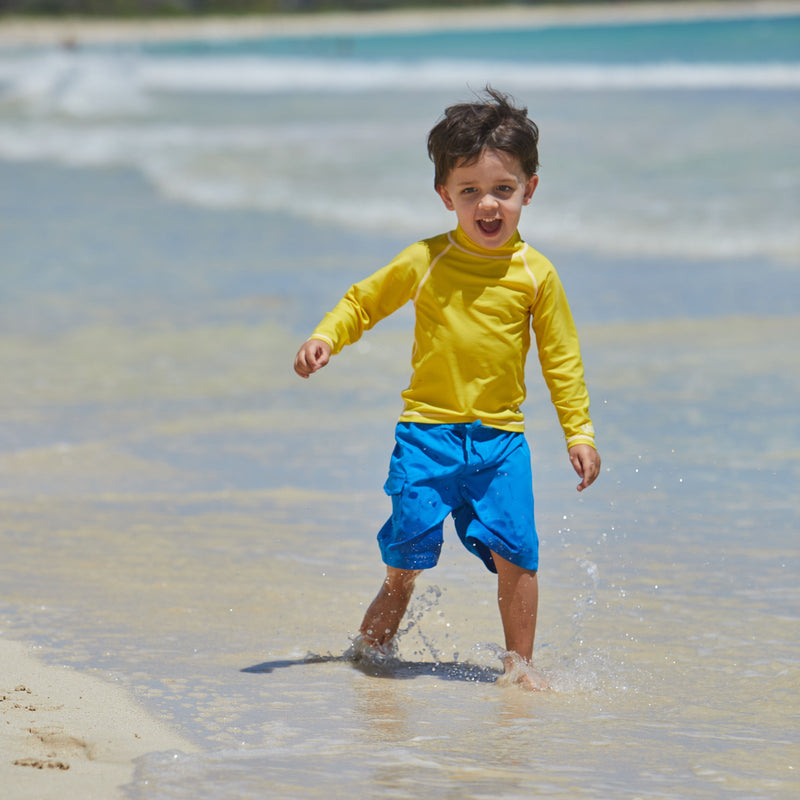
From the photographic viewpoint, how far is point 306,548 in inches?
168

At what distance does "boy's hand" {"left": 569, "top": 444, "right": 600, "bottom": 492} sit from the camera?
313 centimetres

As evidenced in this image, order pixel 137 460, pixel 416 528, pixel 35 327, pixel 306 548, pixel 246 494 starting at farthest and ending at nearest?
pixel 35 327 → pixel 137 460 → pixel 246 494 → pixel 306 548 → pixel 416 528

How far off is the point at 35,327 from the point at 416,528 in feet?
17.6

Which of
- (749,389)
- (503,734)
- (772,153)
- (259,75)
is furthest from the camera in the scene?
(259,75)

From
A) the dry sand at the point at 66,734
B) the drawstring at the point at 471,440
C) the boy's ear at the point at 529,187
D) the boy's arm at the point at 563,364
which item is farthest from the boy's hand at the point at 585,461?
the dry sand at the point at 66,734

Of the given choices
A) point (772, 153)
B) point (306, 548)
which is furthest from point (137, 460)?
point (772, 153)

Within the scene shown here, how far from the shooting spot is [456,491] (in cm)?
318

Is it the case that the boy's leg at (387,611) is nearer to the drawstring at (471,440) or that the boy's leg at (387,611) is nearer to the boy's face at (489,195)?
the drawstring at (471,440)

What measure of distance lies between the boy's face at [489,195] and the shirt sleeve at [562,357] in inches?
7.0

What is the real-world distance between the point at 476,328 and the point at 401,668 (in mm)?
911

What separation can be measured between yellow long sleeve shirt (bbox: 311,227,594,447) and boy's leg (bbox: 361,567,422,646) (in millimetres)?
439

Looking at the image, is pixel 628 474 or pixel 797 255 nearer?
pixel 628 474

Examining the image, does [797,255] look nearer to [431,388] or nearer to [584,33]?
[431,388]

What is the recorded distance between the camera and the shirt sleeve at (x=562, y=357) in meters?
3.19
